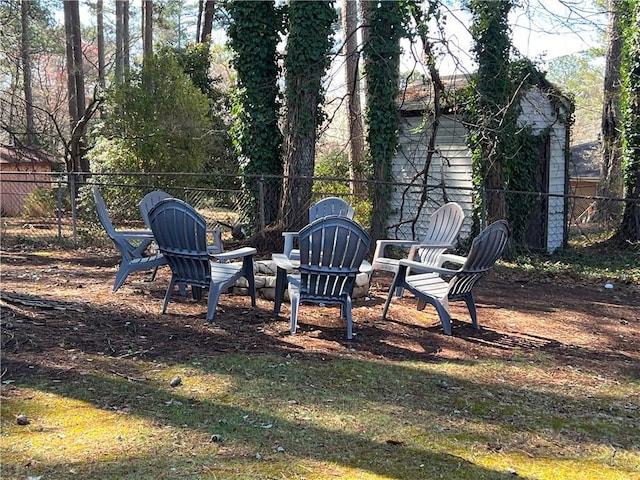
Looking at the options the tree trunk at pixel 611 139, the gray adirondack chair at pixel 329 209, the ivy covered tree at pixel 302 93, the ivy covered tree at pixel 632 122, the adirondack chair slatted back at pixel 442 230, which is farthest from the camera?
the tree trunk at pixel 611 139

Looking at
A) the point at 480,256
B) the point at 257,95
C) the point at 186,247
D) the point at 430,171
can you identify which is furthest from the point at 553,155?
the point at 186,247

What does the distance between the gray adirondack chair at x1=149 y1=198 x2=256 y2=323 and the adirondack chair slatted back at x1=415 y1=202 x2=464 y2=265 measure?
218 cm

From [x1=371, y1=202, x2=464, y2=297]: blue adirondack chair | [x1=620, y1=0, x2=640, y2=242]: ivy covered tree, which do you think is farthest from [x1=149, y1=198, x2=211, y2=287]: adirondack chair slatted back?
[x1=620, y1=0, x2=640, y2=242]: ivy covered tree

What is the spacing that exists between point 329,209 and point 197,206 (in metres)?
7.14

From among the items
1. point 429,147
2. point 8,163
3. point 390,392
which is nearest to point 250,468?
point 390,392

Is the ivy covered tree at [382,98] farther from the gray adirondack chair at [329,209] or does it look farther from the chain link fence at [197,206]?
the gray adirondack chair at [329,209]

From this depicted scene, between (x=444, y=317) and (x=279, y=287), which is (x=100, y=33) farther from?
(x=444, y=317)

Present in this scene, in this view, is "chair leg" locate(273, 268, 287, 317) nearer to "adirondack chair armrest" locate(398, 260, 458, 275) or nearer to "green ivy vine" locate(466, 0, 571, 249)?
"adirondack chair armrest" locate(398, 260, 458, 275)

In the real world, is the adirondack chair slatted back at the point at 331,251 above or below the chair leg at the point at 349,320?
above

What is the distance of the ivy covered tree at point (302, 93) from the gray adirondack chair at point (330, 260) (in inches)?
166

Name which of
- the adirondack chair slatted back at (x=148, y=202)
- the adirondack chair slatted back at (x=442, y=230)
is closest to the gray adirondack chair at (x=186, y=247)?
the adirondack chair slatted back at (x=148, y=202)

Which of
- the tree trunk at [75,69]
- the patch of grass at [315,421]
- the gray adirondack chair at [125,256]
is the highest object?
the tree trunk at [75,69]

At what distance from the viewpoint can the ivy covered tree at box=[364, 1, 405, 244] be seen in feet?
32.2

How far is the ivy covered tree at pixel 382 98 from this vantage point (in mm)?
9812
